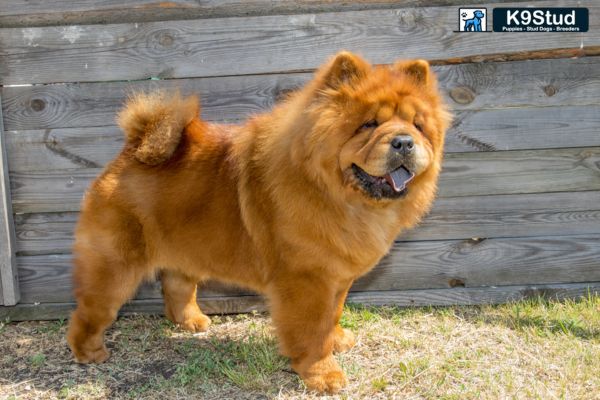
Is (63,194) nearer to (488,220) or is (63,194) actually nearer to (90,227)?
(90,227)

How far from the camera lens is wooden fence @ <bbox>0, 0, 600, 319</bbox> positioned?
4.63 metres

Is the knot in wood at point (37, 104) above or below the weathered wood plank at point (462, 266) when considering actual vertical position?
above

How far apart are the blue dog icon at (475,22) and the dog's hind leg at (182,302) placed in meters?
2.69

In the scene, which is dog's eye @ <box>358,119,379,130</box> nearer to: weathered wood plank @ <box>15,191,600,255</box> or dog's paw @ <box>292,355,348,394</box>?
dog's paw @ <box>292,355,348,394</box>

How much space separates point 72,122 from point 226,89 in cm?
116

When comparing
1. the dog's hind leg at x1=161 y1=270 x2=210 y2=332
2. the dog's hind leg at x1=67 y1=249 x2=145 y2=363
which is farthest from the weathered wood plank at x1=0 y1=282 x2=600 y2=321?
the dog's hind leg at x1=67 y1=249 x2=145 y2=363

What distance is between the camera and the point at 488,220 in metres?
4.98

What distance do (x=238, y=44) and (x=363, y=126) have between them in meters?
1.64

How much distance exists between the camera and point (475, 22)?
183 inches

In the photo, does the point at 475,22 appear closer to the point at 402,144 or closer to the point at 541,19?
the point at 541,19

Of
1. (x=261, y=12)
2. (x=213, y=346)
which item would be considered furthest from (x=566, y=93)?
(x=213, y=346)

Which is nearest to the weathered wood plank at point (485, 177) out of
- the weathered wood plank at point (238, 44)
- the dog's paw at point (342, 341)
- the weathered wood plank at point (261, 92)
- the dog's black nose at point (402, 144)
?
the weathered wood plank at point (261, 92)

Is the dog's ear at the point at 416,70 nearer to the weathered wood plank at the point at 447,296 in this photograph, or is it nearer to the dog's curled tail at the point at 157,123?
the dog's curled tail at the point at 157,123

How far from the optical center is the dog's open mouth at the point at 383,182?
3.38m
